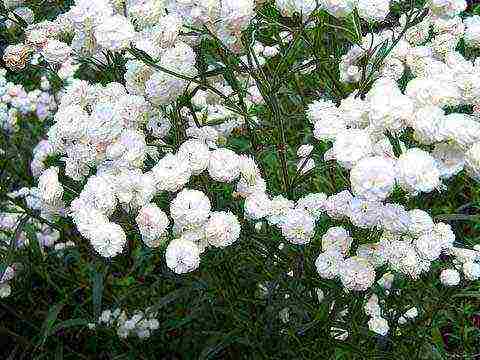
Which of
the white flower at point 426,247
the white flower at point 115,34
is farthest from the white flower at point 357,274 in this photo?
the white flower at point 115,34

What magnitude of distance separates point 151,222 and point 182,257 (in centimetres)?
10

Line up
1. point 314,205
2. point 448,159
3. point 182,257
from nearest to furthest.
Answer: point 448,159
point 182,257
point 314,205

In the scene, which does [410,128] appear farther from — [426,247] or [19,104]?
[19,104]

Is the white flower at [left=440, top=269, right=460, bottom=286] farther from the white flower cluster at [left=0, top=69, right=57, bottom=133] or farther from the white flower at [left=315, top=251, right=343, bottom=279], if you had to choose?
the white flower cluster at [left=0, top=69, right=57, bottom=133]

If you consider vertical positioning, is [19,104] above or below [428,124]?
below

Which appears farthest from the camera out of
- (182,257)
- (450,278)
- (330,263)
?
(450,278)

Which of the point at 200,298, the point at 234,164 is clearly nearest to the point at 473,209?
Answer: the point at 200,298

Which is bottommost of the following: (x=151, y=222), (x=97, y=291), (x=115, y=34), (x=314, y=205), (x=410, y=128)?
(x=97, y=291)

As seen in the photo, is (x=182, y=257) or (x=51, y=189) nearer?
(x=182, y=257)

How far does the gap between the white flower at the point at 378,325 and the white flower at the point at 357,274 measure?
1.31 ft

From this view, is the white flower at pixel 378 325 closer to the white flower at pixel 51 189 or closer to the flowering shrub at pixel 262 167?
the flowering shrub at pixel 262 167

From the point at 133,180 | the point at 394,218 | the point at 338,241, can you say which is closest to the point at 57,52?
the point at 133,180

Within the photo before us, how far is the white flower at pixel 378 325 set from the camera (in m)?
1.90

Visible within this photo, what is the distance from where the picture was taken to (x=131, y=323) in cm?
248
